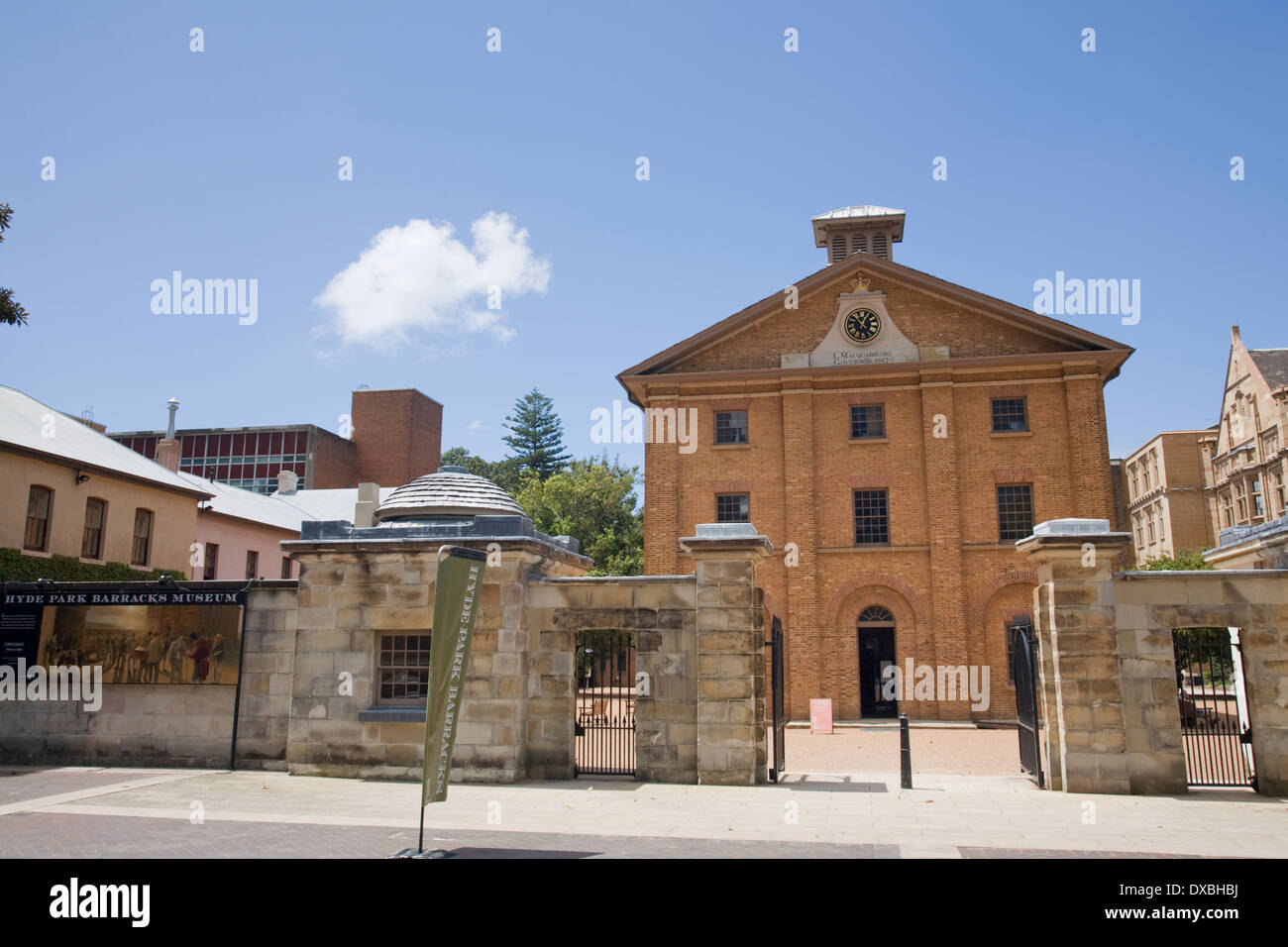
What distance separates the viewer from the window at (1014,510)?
27.3 meters

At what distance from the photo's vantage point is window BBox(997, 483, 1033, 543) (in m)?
27.3

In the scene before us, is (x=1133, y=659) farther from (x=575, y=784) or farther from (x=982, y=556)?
(x=982, y=556)

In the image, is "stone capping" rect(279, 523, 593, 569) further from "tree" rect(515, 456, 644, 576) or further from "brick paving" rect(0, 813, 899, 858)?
"tree" rect(515, 456, 644, 576)

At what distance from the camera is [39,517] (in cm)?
2378

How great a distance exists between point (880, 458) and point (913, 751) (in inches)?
422

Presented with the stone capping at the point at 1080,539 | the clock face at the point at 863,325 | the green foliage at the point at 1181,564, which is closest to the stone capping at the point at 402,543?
the stone capping at the point at 1080,539

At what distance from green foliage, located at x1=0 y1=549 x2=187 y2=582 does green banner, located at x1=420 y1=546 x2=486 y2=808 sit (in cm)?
1444

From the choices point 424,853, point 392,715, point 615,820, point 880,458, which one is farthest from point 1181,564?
point 424,853

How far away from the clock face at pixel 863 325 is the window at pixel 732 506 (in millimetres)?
6285

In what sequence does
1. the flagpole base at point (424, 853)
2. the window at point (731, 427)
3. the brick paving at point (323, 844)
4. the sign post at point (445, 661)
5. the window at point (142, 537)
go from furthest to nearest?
the window at point (731, 427) → the window at point (142, 537) → the sign post at point (445, 661) → the brick paving at point (323, 844) → the flagpole base at point (424, 853)

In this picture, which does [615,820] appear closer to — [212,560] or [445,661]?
[445,661]

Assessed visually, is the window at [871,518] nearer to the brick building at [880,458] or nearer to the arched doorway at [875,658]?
the brick building at [880,458]
